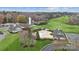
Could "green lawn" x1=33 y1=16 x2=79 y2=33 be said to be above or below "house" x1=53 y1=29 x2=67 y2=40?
above

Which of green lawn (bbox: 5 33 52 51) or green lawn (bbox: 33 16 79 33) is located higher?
green lawn (bbox: 33 16 79 33)

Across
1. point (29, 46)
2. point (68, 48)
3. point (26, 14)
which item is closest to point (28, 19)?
point (26, 14)

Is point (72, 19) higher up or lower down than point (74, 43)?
higher up

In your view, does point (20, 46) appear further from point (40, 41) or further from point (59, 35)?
point (59, 35)

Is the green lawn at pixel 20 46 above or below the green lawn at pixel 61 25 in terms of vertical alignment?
below

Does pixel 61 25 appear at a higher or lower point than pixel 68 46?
higher

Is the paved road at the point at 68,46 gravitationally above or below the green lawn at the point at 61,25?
below

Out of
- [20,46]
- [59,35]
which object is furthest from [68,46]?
[20,46]
